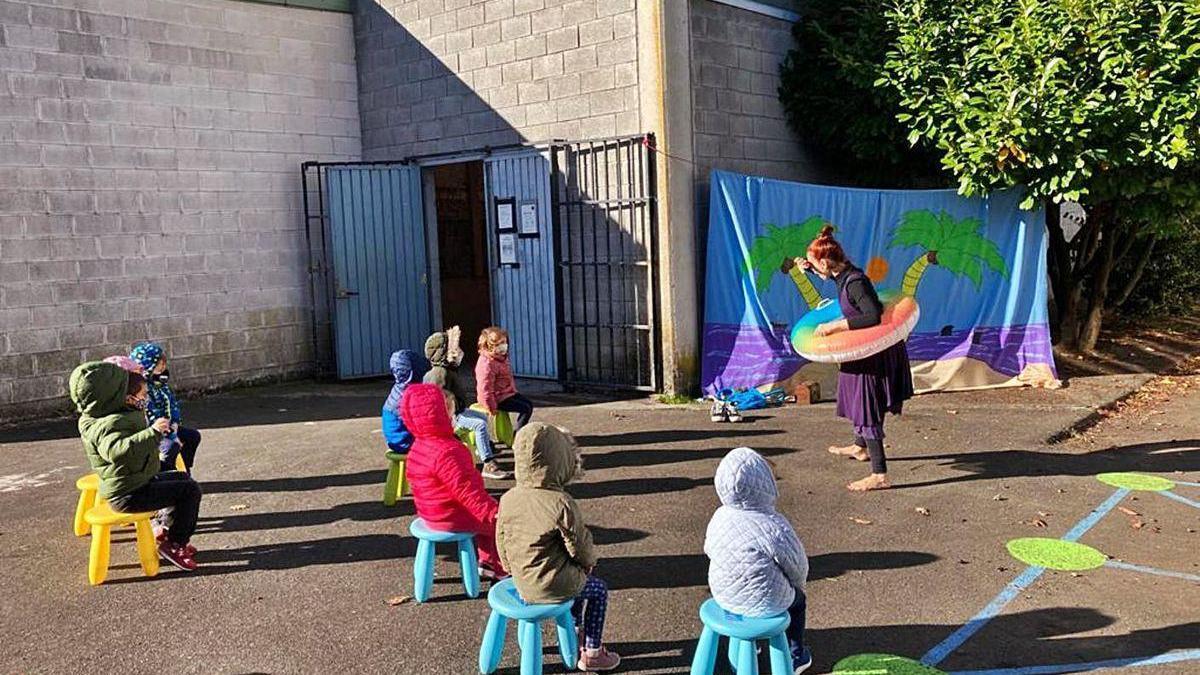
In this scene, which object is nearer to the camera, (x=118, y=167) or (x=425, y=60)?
(x=118, y=167)

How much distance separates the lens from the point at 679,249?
983 centimetres

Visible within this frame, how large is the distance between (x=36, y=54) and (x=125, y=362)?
591 centimetres

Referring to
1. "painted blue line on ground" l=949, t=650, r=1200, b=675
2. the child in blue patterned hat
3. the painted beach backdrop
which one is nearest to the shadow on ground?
the painted beach backdrop

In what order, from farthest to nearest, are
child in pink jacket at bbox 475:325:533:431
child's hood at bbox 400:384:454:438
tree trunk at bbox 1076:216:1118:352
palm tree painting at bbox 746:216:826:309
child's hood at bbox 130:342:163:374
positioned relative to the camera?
tree trunk at bbox 1076:216:1118:352, palm tree painting at bbox 746:216:826:309, child in pink jacket at bbox 475:325:533:431, child's hood at bbox 130:342:163:374, child's hood at bbox 400:384:454:438

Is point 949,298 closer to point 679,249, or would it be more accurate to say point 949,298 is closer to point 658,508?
point 679,249

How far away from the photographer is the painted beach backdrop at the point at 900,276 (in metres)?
9.80

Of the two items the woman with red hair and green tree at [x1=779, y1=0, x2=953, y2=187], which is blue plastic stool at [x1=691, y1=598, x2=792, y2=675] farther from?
green tree at [x1=779, y1=0, x2=953, y2=187]

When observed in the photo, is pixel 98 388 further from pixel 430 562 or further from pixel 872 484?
pixel 872 484

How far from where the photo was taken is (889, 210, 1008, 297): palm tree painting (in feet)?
33.3

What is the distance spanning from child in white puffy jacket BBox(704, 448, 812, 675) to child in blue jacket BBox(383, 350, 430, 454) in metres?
3.11

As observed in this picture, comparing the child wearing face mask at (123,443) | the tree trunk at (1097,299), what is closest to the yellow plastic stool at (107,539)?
the child wearing face mask at (123,443)

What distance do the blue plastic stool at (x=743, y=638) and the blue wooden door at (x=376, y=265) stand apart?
8892 mm

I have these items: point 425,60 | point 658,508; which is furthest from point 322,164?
point 658,508

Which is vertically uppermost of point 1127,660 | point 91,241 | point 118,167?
point 118,167
